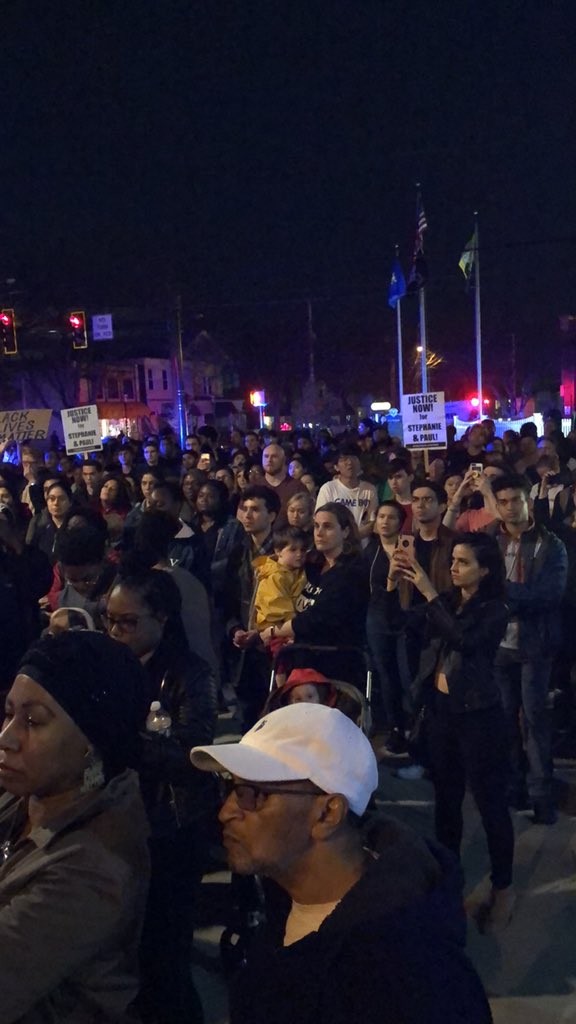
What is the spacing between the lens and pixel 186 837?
3211 mm

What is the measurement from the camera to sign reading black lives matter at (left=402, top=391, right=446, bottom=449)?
1166 centimetres

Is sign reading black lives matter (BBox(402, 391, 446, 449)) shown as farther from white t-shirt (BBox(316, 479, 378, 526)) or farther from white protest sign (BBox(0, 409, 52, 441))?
white protest sign (BBox(0, 409, 52, 441))

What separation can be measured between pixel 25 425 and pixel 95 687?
14.4 meters

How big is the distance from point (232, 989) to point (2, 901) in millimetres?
623

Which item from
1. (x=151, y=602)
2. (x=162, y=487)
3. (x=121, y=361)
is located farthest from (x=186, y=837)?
(x=121, y=361)

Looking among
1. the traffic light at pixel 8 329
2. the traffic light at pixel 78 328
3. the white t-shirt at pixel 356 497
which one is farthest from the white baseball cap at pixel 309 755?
the traffic light at pixel 78 328

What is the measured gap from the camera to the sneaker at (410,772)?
6.69 meters

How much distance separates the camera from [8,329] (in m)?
20.9

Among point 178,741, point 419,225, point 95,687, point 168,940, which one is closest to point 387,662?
point 178,741

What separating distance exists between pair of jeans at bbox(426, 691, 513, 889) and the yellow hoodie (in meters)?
1.33

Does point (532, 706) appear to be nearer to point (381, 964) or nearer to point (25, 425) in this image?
point (381, 964)

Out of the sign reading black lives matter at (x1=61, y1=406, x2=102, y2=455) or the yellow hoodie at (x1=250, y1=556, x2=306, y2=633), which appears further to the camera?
the sign reading black lives matter at (x1=61, y1=406, x2=102, y2=455)

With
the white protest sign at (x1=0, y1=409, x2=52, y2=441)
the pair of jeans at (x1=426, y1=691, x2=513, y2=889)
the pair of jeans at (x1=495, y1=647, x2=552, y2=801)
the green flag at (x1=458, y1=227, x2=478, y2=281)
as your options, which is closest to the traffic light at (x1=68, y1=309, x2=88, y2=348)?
the white protest sign at (x1=0, y1=409, x2=52, y2=441)

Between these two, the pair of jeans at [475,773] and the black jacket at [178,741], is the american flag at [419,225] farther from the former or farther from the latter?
the black jacket at [178,741]
